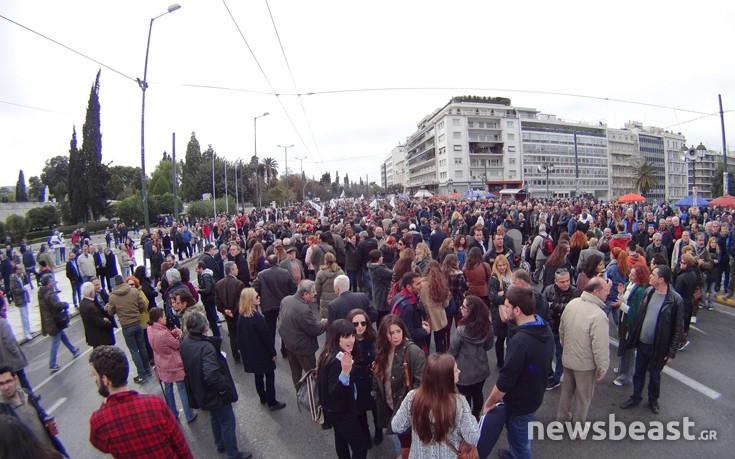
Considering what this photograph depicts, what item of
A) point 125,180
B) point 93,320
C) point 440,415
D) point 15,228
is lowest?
point 93,320

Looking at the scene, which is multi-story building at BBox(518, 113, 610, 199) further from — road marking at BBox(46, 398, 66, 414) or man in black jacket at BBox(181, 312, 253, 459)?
man in black jacket at BBox(181, 312, 253, 459)

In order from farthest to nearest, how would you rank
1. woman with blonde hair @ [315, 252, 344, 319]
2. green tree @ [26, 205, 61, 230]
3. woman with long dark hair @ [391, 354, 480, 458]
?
green tree @ [26, 205, 61, 230], woman with blonde hair @ [315, 252, 344, 319], woman with long dark hair @ [391, 354, 480, 458]

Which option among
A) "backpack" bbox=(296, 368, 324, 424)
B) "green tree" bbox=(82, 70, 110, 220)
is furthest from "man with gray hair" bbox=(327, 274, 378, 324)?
"green tree" bbox=(82, 70, 110, 220)

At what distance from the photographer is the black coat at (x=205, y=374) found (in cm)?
391

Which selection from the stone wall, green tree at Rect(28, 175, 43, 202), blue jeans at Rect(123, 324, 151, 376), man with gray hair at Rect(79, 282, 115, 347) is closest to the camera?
man with gray hair at Rect(79, 282, 115, 347)

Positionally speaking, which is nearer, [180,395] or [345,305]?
[345,305]

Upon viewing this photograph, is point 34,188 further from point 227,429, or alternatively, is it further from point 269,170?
point 227,429

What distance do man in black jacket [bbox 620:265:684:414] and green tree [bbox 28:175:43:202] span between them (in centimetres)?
9823

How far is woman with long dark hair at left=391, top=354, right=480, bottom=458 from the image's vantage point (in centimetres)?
251

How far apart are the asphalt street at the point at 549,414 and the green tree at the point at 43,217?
38.6m

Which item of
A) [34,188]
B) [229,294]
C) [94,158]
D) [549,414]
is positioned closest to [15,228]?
[94,158]

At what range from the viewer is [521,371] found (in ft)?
10.8

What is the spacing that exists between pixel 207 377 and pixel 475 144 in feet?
253

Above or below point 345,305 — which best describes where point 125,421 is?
below
